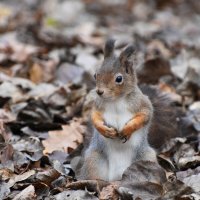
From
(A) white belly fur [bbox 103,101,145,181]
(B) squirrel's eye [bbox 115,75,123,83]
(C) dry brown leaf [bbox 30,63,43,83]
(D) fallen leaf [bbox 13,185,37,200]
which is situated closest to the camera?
(D) fallen leaf [bbox 13,185,37,200]

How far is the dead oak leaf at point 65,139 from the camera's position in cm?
580

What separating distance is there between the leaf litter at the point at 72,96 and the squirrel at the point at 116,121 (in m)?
0.19

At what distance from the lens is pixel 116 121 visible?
482 centimetres

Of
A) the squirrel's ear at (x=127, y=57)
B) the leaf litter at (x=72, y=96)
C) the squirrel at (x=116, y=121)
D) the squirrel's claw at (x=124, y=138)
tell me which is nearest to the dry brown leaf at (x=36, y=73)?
the leaf litter at (x=72, y=96)

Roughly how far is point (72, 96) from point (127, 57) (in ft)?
7.19

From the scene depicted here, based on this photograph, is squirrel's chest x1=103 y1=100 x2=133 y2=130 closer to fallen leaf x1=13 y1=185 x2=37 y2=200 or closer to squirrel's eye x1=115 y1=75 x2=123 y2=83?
squirrel's eye x1=115 y1=75 x2=123 y2=83

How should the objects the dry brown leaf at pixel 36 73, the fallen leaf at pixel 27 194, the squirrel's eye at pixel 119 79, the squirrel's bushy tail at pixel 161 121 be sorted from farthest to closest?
the dry brown leaf at pixel 36 73 → the squirrel's bushy tail at pixel 161 121 → the squirrel's eye at pixel 119 79 → the fallen leaf at pixel 27 194

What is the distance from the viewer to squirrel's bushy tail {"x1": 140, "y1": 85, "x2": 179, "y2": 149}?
5.71 metres

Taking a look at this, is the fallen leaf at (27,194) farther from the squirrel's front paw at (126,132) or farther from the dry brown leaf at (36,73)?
the dry brown leaf at (36,73)

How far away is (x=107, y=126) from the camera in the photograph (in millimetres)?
4793

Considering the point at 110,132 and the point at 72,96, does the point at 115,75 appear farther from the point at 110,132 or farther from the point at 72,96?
the point at 72,96

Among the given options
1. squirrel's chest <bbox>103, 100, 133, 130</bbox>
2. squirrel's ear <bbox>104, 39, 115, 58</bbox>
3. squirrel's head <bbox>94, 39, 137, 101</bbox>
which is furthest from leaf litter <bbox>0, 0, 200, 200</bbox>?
squirrel's ear <bbox>104, 39, 115, 58</bbox>

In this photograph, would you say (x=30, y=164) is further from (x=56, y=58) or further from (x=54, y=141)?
(x=56, y=58)

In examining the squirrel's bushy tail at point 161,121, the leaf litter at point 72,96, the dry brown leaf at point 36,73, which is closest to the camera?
the leaf litter at point 72,96
